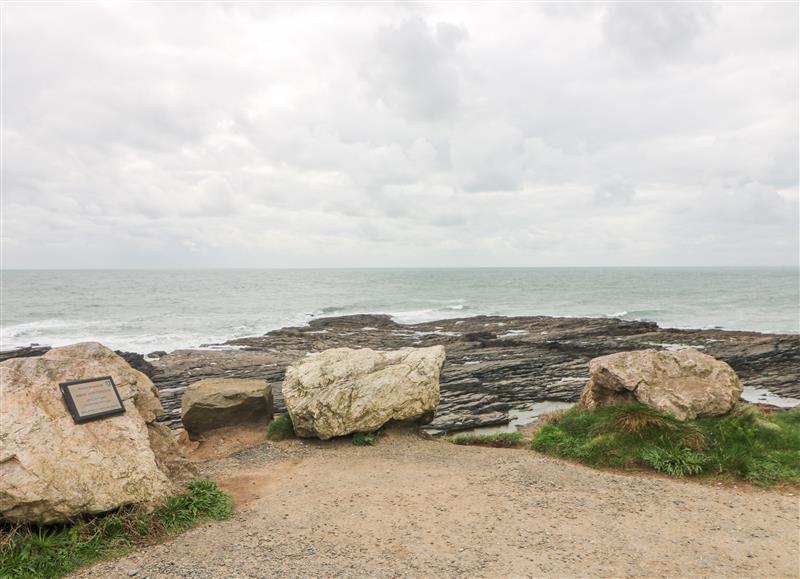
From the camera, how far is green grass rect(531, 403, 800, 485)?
32.0ft

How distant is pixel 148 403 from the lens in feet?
32.5

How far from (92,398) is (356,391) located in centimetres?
548

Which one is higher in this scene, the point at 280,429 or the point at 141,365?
the point at 280,429

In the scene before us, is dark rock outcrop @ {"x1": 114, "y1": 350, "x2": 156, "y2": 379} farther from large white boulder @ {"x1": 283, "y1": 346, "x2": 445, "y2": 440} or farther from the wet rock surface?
large white boulder @ {"x1": 283, "y1": 346, "x2": 445, "y2": 440}

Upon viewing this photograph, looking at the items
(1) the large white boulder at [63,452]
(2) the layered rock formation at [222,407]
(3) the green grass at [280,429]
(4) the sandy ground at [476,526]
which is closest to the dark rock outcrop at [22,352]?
(2) the layered rock formation at [222,407]

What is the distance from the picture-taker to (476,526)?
7812 mm

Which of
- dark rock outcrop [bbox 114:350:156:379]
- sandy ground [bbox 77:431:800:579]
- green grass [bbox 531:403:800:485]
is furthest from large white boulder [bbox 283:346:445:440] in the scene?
dark rock outcrop [bbox 114:350:156:379]

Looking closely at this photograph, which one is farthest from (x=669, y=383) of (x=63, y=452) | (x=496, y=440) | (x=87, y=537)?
(x=63, y=452)

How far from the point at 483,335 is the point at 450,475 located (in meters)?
24.9

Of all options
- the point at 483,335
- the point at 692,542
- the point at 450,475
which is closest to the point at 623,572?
the point at 692,542

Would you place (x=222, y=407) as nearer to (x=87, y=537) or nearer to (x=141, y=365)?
(x=87, y=537)

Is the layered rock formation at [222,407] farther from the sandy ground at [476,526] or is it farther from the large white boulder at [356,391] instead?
the sandy ground at [476,526]

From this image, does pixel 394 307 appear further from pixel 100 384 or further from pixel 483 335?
pixel 100 384

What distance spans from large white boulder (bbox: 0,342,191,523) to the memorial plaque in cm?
10
